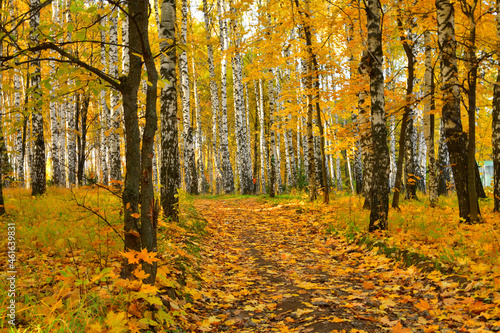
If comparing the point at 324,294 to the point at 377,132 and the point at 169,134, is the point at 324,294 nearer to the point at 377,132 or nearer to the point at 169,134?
the point at 377,132

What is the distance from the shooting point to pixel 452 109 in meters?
6.20

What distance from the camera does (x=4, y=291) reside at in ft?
8.73

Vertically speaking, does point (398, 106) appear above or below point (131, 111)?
above

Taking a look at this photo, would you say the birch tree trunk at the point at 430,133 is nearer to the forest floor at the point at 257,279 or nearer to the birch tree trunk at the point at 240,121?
the forest floor at the point at 257,279

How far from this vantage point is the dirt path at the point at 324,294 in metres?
3.22

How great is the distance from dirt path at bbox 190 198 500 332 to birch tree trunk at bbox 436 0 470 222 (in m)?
2.43

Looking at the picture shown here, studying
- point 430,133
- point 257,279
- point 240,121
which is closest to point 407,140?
point 430,133

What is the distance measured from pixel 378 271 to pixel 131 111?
172 inches

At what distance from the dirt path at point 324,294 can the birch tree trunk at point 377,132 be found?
0.92 metres

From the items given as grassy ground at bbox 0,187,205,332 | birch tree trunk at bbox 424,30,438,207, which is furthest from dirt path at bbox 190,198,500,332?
birch tree trunk at bbox 424,30,438,207

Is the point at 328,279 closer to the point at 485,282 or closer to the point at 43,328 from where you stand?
the point at 485,282

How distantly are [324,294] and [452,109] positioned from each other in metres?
4.71

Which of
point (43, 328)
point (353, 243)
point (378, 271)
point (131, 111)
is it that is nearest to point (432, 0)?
point (353, 243)

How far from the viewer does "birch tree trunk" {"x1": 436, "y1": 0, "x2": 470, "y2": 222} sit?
6.15 m
